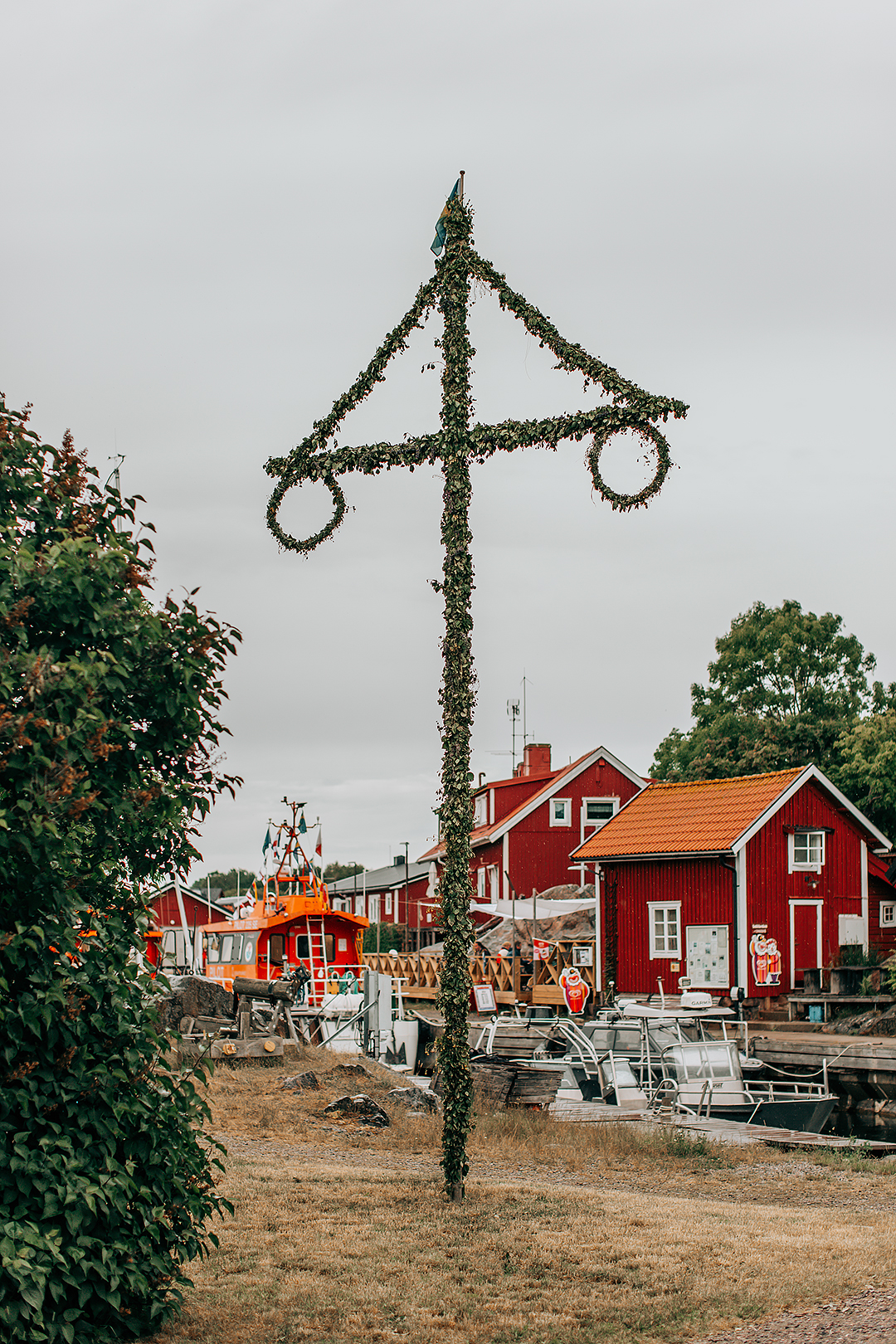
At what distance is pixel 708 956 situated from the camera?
38750mm

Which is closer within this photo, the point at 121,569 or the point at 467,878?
the point at 121,569

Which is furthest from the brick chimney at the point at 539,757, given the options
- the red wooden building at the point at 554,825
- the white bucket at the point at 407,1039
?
the white bucket at the point at 407,1039

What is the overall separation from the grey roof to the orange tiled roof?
83.6 ft

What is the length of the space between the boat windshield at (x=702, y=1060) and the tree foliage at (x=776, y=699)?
33.4m

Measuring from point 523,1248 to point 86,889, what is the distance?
4.64 meters

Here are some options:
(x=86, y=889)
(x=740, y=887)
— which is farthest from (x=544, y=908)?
(x=86, y=889)

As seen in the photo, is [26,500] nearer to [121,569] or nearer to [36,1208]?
[121,569]

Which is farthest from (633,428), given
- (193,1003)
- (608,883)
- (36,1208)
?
(608,883)

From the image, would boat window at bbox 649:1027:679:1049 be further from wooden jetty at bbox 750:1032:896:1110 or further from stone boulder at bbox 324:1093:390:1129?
→ stone boulder at bbox 324:1093:390:1129

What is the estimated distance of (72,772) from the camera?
6.71m

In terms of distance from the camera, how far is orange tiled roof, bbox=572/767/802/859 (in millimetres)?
39188

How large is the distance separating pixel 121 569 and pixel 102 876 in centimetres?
176

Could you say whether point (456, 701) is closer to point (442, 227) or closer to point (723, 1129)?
point (442, 227)

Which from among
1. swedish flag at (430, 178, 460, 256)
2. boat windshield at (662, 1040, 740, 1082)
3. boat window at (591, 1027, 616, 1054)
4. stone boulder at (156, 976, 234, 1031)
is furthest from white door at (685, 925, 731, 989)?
swedish flag at (430, 178, 460, 256)
